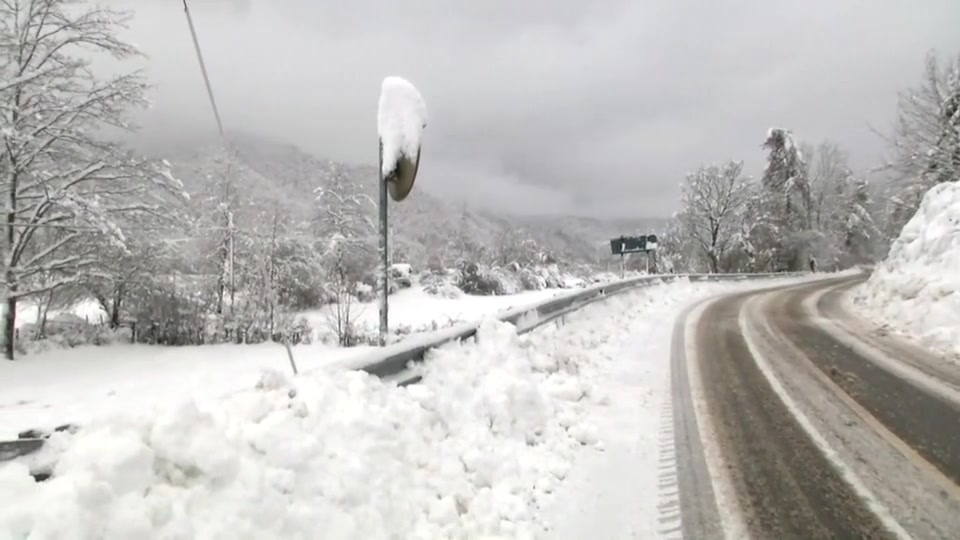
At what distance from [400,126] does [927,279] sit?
12.2 meters

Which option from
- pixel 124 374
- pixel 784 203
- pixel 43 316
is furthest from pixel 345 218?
pixel 784 203

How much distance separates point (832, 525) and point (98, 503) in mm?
3969

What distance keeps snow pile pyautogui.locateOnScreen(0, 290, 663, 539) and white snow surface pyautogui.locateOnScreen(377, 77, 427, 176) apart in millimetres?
2034

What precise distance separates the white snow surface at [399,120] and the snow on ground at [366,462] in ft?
6.75

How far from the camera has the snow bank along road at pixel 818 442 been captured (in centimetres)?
341

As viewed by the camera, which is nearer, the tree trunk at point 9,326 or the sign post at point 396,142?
the sign post at point 396,142

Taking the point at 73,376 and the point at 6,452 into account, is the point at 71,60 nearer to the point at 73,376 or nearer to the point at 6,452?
the point at 73,376

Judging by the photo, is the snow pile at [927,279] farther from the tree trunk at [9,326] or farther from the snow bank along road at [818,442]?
the tree trunk at [9,326]

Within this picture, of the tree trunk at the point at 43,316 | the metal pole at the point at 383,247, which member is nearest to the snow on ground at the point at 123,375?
the tree trunk at the point at 43,316

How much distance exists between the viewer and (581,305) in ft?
36.0

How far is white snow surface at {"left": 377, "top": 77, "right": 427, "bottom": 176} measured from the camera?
5312mm

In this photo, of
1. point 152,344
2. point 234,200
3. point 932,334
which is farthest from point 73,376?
point 234,200

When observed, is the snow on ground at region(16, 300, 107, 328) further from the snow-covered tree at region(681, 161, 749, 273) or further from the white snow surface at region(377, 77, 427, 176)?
the snow-covered tree at region(681, 161, 749, 273)

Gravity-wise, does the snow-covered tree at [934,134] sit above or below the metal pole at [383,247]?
above
